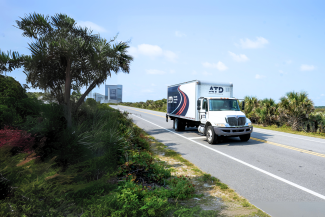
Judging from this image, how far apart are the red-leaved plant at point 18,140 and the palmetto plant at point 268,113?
2136 cm

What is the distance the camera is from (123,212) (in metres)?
3.38

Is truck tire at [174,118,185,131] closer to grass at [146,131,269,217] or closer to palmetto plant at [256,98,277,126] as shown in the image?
grass at [146,131,269,217]

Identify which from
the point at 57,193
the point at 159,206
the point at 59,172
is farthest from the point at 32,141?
the point at 159,206

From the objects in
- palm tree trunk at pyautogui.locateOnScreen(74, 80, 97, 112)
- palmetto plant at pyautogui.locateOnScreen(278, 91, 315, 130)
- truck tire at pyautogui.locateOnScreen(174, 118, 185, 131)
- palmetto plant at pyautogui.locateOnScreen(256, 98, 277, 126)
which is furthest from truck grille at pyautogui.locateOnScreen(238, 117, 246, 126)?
palmetto plant at pyautogui.locateOnScreen(256, 98, 277, 126)

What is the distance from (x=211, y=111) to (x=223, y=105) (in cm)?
89

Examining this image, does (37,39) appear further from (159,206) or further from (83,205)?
(159,206)

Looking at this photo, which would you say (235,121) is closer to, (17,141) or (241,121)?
(241,121)

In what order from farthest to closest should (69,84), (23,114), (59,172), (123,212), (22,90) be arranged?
(69,84), (22,90), (23,114), (59,172), (123,212)

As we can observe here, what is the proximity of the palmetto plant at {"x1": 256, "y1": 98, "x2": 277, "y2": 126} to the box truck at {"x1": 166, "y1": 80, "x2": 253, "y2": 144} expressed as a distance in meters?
10.4

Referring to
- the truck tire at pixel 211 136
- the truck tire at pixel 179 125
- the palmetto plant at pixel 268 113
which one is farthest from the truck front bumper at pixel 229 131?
the palmetto plant at pixel 268 113

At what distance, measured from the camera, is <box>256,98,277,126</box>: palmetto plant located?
21183 millimetres

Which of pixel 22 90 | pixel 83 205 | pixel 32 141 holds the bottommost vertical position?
pixel 83 205

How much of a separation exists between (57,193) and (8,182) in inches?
30.0

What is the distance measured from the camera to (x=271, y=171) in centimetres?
650
